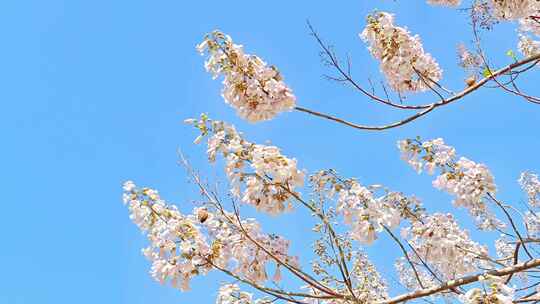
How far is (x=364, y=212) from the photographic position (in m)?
3.22

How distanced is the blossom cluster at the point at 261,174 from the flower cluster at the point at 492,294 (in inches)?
46.4

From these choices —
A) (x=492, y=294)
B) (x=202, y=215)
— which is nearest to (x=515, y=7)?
(x=492, y=294)

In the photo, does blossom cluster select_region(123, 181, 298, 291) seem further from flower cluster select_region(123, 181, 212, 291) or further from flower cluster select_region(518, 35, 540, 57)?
flower cluster select_region(518, 35, 540, 57)

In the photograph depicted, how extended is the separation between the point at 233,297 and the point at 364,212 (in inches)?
40.1

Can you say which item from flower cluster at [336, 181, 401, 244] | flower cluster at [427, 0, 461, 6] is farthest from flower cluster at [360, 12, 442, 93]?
flower cluster at [336, 181, 401, 244]

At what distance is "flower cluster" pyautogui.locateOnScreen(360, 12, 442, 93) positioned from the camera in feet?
13.5

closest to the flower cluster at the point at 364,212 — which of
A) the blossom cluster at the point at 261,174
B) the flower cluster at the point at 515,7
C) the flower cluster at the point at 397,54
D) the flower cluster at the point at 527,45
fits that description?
the blossom cluster at the point at 261,174

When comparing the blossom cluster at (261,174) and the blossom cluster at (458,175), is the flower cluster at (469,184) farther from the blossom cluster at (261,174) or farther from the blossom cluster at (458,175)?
the blossom cluster at (261,174)

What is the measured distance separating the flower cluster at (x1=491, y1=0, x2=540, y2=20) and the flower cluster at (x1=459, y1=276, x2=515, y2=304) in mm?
1866

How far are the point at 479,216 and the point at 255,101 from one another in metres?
2.04

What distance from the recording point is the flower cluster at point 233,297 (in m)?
3.48

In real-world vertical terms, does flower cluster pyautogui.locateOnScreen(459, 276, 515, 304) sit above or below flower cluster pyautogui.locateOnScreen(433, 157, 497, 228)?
below

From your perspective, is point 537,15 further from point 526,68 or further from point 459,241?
point 459,241

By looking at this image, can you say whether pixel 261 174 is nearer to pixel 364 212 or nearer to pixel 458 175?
pixel 364 212
